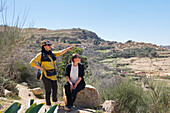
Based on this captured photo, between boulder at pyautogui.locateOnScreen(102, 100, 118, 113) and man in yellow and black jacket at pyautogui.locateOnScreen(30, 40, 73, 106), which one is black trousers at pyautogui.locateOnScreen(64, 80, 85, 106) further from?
boulder at pyautogui.locateOnScreen(102, 100, 118, 113)

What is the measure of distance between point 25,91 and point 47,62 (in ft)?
15.1

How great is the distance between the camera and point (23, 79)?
11070mm

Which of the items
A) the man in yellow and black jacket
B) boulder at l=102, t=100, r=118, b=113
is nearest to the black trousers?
the man in yellow and black jacket

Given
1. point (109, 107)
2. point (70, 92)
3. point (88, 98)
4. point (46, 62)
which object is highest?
point (46, 62)

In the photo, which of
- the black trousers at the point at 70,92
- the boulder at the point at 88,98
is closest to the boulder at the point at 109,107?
the boulder at the point at 88,98

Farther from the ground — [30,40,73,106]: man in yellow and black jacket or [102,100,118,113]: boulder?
[30,40,73,106]: man in yellow and black jacket

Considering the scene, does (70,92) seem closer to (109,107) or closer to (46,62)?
(46,62)

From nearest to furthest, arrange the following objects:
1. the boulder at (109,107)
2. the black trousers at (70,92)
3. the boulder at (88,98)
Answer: the black trousers at (70,92), the boulder at (109,107), the boulder at (88,98)

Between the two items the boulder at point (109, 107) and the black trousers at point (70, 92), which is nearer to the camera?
the black trousers at point (70, 92)

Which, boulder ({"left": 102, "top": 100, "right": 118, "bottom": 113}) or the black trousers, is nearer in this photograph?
the black trousers

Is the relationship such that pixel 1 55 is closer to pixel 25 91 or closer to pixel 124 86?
pixel 124 86

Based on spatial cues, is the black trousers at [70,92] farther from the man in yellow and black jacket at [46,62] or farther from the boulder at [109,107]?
the boulder at [109,107]

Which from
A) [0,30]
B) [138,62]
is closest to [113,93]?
[0,30]

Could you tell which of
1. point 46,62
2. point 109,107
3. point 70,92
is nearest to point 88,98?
point 109,107
